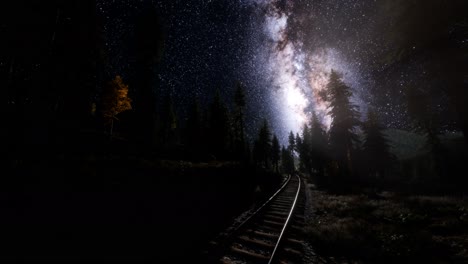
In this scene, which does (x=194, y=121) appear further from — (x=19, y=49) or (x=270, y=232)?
(x=270, y=232)

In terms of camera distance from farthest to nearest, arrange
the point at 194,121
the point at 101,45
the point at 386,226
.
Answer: the point at 194,121 < the point at 101,45 < the point at 386,226

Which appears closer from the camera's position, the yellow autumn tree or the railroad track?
the railroad track

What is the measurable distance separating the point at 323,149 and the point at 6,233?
49.6 m

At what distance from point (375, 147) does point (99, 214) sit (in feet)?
162

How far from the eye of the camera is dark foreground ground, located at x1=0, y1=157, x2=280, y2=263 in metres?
4.99

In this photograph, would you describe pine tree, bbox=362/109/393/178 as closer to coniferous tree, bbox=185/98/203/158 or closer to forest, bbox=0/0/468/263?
forest, bbox=0/0/468/263

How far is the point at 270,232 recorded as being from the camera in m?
8.02

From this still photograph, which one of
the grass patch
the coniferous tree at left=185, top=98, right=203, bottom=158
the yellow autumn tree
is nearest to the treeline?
the grass patch

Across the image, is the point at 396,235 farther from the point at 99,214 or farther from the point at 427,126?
the point at 427,126

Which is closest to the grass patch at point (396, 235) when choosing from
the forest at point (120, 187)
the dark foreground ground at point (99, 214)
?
the forest at point (120, 187)

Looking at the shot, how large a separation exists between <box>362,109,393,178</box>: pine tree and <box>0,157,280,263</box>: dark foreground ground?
44.3 metres

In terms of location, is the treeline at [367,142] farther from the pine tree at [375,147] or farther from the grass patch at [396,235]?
the grass patch at [396,235]

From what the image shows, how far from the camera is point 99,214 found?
6.12m

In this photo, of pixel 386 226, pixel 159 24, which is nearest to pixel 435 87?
pixel 386 226
